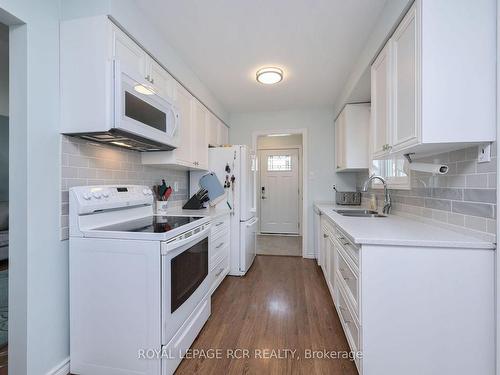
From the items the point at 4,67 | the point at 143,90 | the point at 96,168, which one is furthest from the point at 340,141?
the point at 4,67

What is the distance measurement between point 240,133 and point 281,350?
10.6 feet

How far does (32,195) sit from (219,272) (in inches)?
72.7

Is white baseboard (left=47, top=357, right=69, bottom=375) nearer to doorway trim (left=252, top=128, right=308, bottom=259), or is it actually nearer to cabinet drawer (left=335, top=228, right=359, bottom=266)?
cabinet drawer (left=335, top=228, right=359, bottom=266)

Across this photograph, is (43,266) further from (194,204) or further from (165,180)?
(194,204)

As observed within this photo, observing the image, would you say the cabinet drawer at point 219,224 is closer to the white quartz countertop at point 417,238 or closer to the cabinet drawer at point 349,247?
the cabinet drawer at point 349,247

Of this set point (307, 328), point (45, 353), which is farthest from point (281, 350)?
point (45, 353)

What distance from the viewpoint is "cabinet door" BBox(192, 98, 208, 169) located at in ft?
8.80

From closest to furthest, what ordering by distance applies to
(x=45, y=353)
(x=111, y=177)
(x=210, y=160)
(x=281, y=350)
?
(x=45, y=353), (x=281, y=350), (x=111, y=177), (x=210, y=160)

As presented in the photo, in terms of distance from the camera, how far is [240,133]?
412 centimetres

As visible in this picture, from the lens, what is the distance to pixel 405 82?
55.9 inches

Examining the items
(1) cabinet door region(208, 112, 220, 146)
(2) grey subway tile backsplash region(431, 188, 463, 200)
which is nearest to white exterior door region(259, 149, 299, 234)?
(1) cabinet door region(208, 112, 220, 146)

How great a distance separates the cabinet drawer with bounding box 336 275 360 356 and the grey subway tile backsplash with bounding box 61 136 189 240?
183 cm

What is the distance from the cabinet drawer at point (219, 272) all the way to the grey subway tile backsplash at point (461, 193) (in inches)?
75.2

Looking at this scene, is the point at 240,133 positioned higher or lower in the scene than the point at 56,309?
higher
